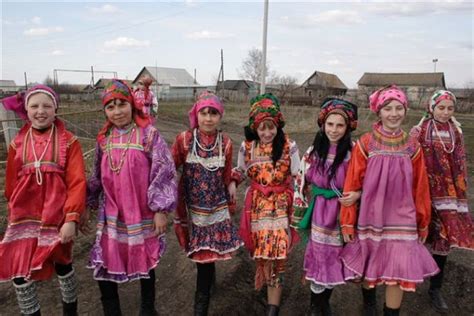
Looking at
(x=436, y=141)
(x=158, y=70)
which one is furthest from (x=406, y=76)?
(x=436, y=141)

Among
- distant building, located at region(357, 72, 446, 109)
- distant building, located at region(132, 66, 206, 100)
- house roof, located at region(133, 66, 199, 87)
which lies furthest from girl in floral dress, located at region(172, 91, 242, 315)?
house roof, located at region(133, 66, 199, 87)

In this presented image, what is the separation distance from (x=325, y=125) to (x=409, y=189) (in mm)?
692

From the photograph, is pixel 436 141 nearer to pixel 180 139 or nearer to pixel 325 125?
pixel 325 125

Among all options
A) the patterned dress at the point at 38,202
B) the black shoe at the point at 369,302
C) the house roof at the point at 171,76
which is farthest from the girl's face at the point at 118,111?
the house roof at the point at 171,76

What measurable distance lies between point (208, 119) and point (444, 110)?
182 centimetres

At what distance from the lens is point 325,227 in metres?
2.66

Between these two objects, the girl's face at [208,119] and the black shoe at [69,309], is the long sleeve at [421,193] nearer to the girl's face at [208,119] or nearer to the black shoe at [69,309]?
the girl's face at [208,119]

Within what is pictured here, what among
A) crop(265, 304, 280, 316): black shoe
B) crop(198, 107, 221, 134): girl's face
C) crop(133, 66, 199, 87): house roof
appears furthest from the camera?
crop(133, 66, 199, 87): house roof

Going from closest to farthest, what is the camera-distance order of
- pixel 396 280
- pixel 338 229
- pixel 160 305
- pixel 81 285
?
pixel 396 280
pixel 338 229
pixel 160 305
pixel 81 285

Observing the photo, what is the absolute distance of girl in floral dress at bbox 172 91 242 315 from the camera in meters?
2.74

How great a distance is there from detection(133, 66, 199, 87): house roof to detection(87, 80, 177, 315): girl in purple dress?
2257 inches

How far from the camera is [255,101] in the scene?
289 centimetres

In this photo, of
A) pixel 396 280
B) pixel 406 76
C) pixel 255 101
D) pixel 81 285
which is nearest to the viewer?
pixel 396 280

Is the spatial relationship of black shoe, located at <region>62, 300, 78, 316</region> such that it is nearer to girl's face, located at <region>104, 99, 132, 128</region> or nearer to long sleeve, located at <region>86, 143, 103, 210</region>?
long sleeve, located at <region>86, 143, 103, 210</region>
